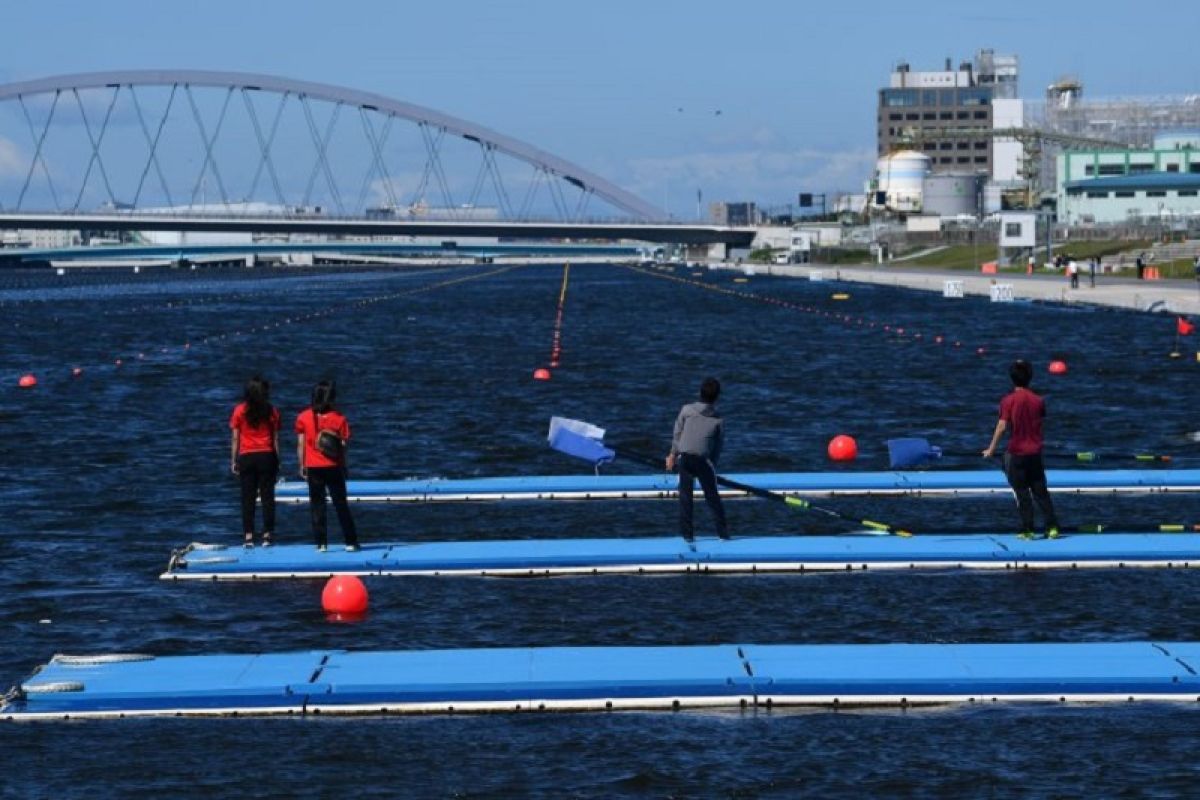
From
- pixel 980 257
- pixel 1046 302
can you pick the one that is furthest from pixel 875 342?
pixel 980 257

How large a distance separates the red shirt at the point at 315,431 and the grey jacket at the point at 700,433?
3.79m

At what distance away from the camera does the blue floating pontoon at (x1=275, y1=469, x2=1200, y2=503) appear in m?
32.7

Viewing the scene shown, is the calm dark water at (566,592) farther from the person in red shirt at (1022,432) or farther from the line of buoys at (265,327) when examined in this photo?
the line of buoys at (265,327)

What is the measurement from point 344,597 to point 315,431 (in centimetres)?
283

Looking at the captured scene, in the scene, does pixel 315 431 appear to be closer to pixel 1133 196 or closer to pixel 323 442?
pixel 323 442

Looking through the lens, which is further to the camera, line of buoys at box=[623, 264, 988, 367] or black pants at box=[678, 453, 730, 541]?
line of buoys at box=[623, 264, 988, 367]

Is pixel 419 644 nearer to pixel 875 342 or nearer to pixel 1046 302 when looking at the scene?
pixel 875 342

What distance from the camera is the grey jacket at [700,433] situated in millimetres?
24859

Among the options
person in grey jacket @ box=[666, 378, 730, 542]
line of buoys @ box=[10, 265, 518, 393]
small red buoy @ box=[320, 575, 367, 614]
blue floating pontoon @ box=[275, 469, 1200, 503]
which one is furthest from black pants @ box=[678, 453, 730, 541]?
line of buoys @ box=[10, 265, 518, 393]

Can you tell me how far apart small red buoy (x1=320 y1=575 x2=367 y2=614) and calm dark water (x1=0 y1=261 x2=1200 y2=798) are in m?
0.23

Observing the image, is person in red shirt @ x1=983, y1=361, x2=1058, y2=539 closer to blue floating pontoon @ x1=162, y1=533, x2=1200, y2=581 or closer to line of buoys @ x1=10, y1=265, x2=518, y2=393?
blue floating pontoon @ x1=162, y1=533, x2=1200, y2=581

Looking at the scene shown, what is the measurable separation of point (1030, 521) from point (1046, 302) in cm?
8535

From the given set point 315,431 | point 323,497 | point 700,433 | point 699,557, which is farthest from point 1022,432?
point 323,497

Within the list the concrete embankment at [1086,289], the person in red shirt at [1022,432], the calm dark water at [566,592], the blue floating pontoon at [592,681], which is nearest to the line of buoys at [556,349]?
the calm dark water at [566,592]
